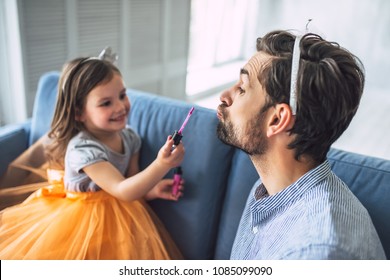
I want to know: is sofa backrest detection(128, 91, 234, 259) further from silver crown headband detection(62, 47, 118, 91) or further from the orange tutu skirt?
silver crown headband detection(62, 47, 118, 91)

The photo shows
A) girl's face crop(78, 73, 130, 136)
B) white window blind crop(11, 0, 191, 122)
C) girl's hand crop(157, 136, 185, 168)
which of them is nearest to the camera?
girl's hand crop(157, 136, 185, 168)

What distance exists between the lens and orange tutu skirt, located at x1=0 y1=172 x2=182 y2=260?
3.66ft

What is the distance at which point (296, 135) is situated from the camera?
2.81 ft

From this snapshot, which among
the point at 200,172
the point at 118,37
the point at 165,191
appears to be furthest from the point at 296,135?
the point at 118,37

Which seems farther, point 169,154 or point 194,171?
point 194,171

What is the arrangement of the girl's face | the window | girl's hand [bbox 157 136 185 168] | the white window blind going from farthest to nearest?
the window, the white window blind, the girl's face, girl's hand [bbox 157 136 185 168]

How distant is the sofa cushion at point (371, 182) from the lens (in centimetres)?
102

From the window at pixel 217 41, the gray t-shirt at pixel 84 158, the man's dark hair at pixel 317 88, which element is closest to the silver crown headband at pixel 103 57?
the gray t-shirt at pixel 84 158

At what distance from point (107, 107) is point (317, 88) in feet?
2.43

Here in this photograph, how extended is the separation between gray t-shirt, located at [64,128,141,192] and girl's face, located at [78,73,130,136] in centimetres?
7

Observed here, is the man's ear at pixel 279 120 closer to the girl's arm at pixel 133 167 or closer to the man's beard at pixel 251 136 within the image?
the man's beard at pixel 251 136

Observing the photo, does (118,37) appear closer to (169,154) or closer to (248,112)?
(169,154)

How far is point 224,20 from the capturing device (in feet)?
11.7

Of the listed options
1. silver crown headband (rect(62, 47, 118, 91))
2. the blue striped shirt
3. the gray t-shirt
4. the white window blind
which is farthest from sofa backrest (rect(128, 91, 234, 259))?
the white window blind
